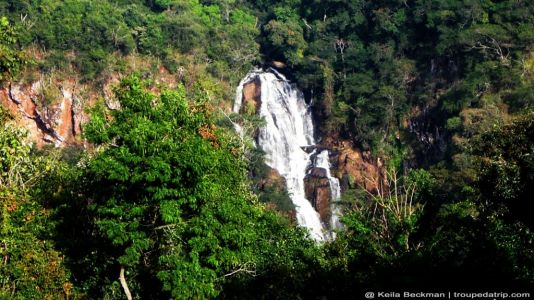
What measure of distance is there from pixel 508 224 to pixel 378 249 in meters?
4.47

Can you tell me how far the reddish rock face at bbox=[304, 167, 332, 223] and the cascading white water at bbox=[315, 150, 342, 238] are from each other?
308mm

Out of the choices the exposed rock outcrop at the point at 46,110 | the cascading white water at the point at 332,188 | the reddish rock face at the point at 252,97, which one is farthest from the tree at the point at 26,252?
the reddish rock face at the point at 252,97

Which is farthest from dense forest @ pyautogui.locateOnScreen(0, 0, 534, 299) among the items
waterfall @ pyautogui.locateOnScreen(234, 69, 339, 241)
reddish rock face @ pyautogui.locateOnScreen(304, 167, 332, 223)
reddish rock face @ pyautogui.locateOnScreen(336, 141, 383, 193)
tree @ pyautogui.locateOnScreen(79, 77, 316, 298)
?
waterfall @ pyautogui.locateOnScreen(234, 69, 339, 241)

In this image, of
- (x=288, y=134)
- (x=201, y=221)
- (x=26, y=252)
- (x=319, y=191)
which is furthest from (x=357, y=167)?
(x=26, y=252)

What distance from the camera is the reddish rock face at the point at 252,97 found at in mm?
47703

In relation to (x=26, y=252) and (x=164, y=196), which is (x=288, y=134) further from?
(x=164, y=196)

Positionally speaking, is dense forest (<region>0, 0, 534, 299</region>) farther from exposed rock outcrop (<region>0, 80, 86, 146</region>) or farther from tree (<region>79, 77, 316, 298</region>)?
exposed rock outcrop (<region>0, 80, 86, 146</region>)

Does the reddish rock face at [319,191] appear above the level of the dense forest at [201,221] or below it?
above

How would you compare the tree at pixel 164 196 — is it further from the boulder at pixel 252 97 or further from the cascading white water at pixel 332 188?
the boulder at pixel 252 97

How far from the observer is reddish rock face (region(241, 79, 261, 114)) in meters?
47.7

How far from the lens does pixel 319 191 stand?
4212 cm

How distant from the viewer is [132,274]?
15.0m

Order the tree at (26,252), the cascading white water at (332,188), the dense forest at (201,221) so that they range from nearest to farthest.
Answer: the dense forest at (201,221)
the tree at (26,252)
the cascading white water at (332,188)

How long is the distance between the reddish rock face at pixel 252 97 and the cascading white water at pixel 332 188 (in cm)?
649
